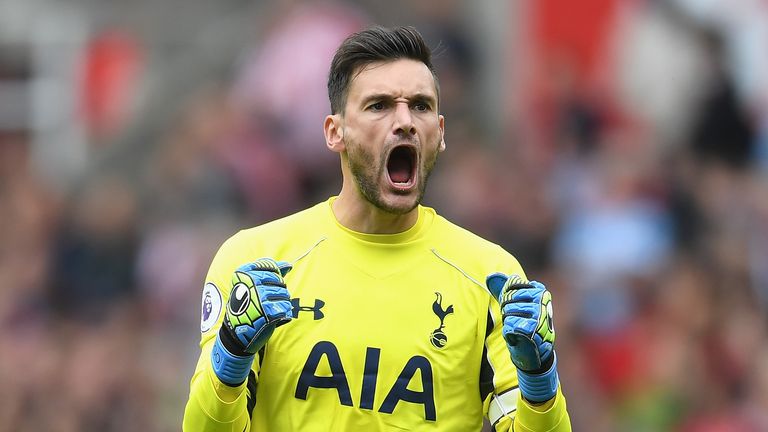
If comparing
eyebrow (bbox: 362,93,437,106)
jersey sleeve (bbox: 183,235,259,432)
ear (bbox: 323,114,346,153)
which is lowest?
jersey sleeve (bbox: 183,235,259,432)

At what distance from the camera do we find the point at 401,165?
6.43 metres

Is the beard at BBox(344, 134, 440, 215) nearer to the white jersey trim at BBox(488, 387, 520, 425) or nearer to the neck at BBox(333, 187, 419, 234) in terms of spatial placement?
the neck at BBox(333, 187, 419, 234)

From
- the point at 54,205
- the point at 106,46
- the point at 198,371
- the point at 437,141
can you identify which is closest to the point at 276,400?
the point at 198,371

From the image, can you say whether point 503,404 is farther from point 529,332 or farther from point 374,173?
point 374,173

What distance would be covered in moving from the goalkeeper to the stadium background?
14.5ft

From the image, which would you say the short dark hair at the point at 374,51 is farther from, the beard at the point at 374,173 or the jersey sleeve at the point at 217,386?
the jersey sleeve at the point at 217,386

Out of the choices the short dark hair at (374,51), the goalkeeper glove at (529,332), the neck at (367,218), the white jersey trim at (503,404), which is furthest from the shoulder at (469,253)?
the short dark hair at (374,51)

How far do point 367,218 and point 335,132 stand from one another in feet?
1.20

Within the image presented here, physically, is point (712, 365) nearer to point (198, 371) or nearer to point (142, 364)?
point (142, 364)

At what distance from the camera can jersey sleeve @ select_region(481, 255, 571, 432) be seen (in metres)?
6.05

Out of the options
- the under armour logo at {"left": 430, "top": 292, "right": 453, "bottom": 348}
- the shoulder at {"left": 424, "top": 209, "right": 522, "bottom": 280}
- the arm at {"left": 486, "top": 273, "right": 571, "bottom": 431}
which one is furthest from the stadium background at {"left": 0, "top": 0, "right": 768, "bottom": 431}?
the under armour logo at {"left": 430, "top": 292, "right": 453, "bottom": 348}

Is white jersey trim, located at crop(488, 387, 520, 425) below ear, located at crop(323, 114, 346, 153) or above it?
below

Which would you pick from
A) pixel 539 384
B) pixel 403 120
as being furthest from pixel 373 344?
pixel 403 120

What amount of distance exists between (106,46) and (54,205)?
2074mm
